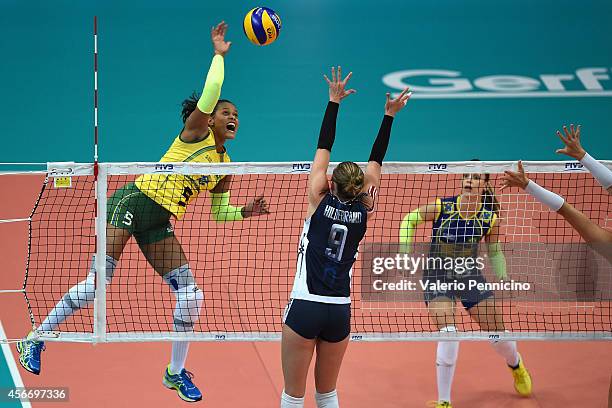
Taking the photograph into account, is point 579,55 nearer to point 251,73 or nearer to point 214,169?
point 251,73

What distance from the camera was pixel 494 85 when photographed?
49.3ft

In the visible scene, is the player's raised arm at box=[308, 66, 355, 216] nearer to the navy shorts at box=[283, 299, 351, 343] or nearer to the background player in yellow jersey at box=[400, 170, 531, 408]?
the navy shorts at box=[283, 299, 351, 343]

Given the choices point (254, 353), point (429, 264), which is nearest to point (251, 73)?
point (254, 353)

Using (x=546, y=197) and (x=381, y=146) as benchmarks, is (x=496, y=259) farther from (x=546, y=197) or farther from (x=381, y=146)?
(x=381, y=146)

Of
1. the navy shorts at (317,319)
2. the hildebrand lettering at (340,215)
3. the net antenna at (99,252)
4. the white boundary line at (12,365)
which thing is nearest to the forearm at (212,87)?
the net antenna at (99,252)

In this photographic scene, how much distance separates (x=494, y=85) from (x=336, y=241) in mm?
10032

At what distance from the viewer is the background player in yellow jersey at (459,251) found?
288 inches

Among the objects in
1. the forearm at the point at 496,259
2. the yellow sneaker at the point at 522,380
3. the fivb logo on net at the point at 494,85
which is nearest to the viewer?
the forearm at the point at 496,259

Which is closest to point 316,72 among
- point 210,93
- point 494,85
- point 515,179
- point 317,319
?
point 494,85

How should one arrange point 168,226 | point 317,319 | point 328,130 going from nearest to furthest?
point 317,319
point 328,130
point 168,226

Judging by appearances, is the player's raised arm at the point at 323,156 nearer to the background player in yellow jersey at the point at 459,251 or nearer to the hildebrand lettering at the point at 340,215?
the hildebrand lettering at the point at 340,215

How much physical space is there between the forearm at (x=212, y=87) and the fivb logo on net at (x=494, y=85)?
8481 millimetres

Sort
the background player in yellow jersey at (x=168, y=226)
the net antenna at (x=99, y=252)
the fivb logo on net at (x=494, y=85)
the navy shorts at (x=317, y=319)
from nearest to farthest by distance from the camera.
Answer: the navy shorts at (x=317, y=319), the net antenna at (x=99, y=252), the background player in yellow jersey at (x=168, y=226), the fivb logo on net at (x=494, y=85)

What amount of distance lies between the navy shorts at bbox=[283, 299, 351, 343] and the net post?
5.43 ft
